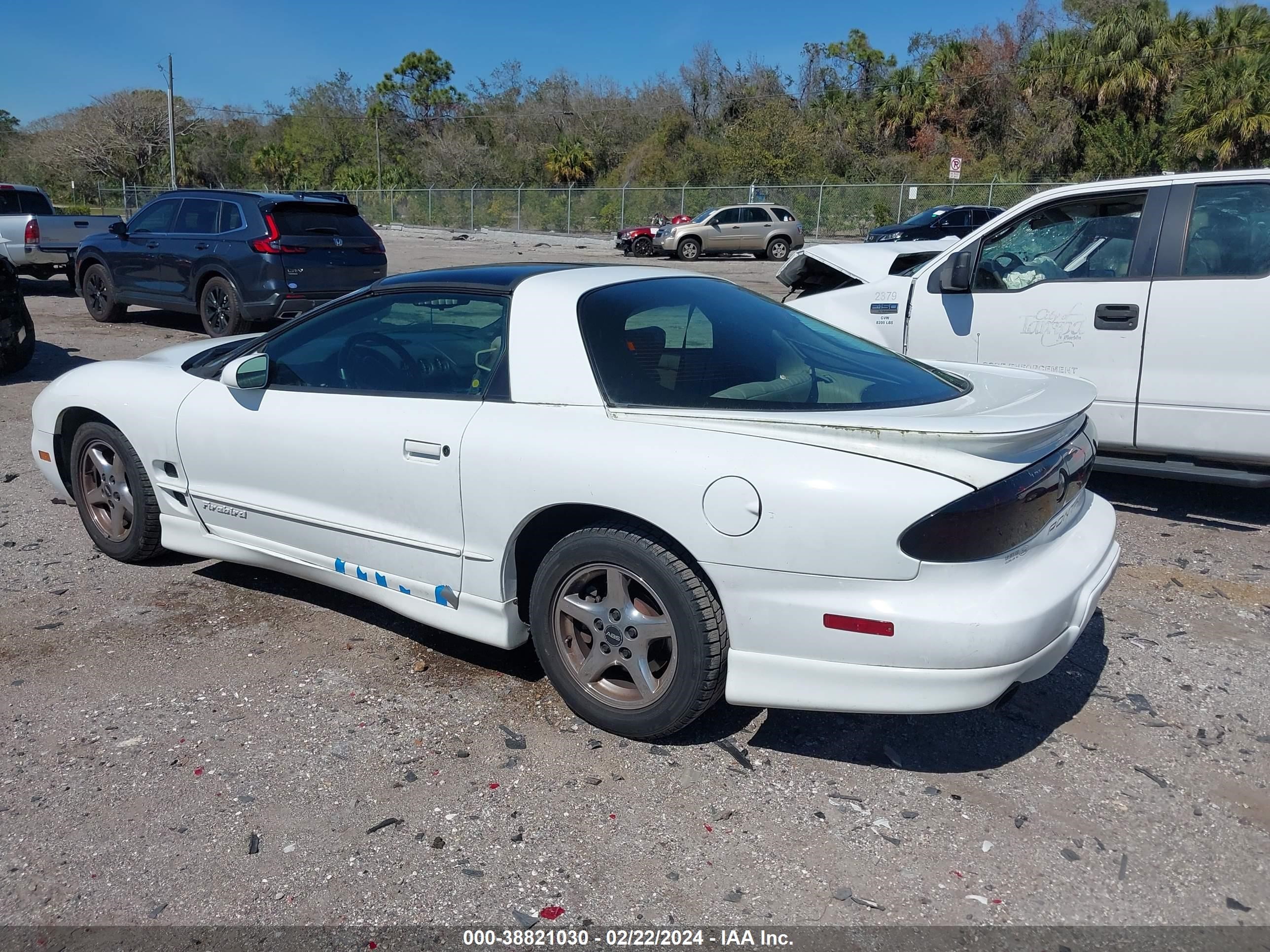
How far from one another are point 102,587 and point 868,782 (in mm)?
3521

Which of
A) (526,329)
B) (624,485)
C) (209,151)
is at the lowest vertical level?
(624,485)

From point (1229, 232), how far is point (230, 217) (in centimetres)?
1005

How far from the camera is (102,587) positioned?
15.3 feet

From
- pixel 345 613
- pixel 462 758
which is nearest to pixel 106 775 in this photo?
pixel 462 758

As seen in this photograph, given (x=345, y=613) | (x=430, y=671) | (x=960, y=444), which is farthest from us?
(x=345, y=613)

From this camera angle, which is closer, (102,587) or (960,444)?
(960,444)

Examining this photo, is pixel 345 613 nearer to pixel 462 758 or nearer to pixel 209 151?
pixel 462 758

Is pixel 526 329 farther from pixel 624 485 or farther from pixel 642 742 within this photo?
pixel 642 742

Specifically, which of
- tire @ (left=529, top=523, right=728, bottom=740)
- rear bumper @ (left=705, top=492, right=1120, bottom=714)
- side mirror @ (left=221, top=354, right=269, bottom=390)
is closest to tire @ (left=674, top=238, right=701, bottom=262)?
side mirror @ (left=221, top=354, right=269, bottom=390)

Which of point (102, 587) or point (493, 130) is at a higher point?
point (493, 130)

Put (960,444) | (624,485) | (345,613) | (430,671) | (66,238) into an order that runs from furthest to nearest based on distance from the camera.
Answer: (66,238)
(345,613)
(430,671)
(624,485)
(960,444)

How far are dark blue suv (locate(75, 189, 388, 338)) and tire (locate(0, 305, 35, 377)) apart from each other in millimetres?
2247

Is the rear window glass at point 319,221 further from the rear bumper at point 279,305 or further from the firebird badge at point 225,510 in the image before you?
the firebird badge at point 225,510

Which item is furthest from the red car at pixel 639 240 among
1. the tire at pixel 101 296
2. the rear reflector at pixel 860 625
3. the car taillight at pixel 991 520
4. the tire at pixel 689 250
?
the rear reflector at pixel 860 625
